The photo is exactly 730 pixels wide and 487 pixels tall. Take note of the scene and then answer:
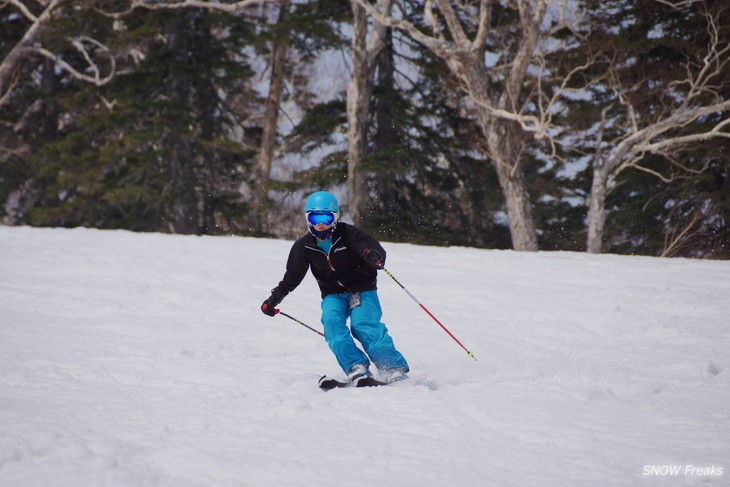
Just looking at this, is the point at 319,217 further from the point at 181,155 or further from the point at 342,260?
the point at 181,155

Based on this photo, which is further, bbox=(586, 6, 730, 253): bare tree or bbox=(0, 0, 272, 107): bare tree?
bbox=(0, 0, 272, 107): bare tree

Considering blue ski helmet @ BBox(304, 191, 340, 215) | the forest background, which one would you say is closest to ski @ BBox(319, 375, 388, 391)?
blue ski helmet @ BBox(304, 191, 340, 215)

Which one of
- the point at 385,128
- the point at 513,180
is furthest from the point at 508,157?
the point at 385,128

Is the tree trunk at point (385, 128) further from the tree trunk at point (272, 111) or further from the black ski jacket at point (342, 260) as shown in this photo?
the black ski jacket at point (342, 260)

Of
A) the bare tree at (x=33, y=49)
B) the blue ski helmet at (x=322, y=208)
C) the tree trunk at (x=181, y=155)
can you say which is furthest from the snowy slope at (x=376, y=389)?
the bare tree at (x=33, y=49)

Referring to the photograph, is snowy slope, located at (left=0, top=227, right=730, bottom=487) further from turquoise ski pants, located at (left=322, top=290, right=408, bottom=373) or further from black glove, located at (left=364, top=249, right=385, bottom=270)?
black glove, located at (left=364, top=249, right=385, bottom=270)

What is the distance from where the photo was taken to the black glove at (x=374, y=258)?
4.21 metres

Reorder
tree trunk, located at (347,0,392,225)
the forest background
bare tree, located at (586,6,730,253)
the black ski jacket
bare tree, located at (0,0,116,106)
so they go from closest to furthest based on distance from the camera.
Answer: the black ski jacket
bare tree, located at (586,6,730,253)
the forest background
tree trunk, located at (347,0,392,225)
bare tree, located at (0,0,116,106)

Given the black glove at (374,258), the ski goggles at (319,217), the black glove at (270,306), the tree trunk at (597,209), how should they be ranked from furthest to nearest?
the tree trunk at (597,209)
the black glove at (270,306)
the ski goggles at (319,217)
the black glove at (374,258)

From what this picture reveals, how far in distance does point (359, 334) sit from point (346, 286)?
357 millimetres

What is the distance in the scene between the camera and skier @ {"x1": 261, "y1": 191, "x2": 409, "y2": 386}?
427 centimetres

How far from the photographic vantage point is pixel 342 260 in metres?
4.45

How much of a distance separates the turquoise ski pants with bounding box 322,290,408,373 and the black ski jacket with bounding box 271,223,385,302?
79 mm

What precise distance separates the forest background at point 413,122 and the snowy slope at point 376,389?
7017mm
